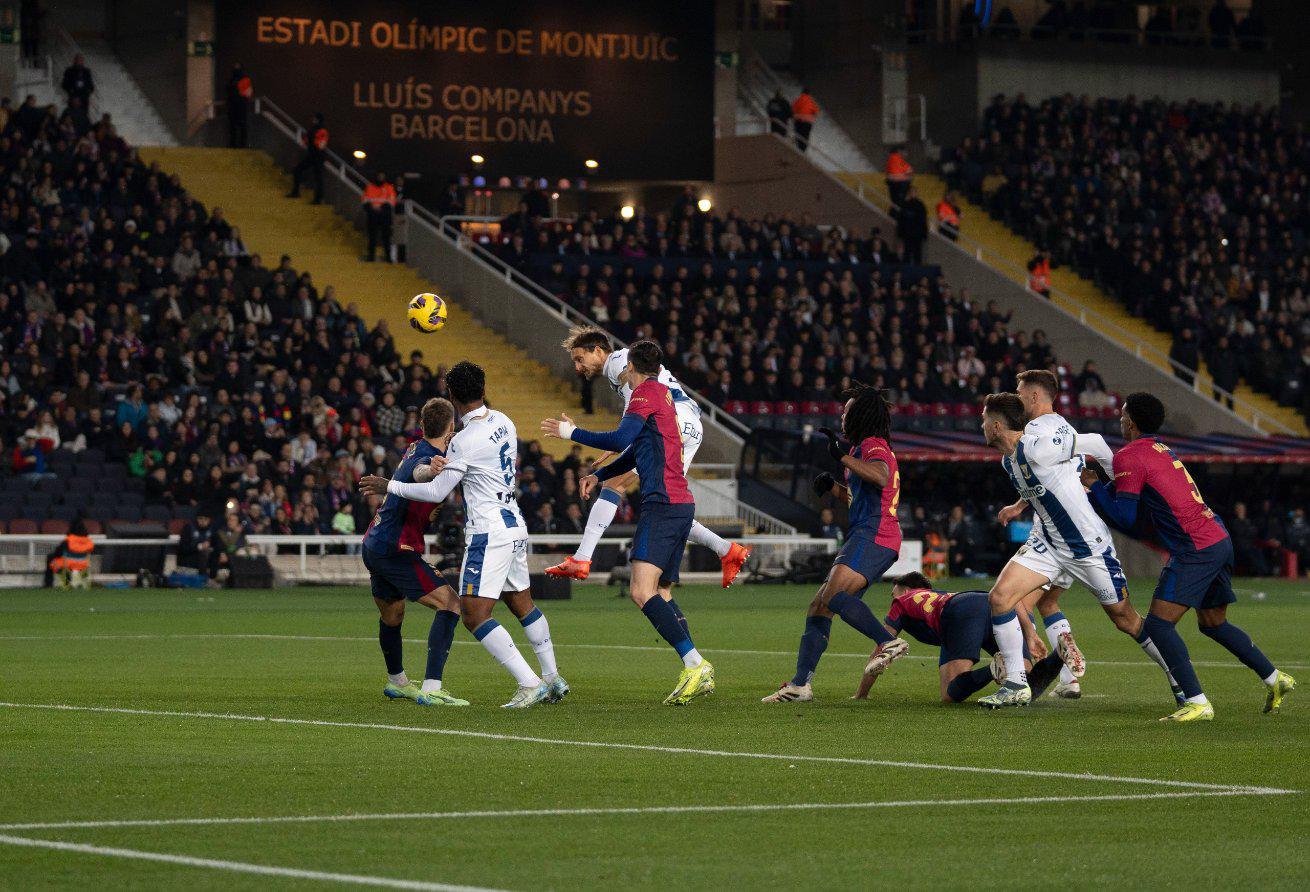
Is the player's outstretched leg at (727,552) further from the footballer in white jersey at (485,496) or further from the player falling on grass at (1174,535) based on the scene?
the player falling on grass at (1174,535)

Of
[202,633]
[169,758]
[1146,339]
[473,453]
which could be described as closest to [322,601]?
[202,633]

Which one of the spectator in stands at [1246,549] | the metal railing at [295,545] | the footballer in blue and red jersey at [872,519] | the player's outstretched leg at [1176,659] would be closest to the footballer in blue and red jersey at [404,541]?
the footballer in blue and red jersey at [872,519]

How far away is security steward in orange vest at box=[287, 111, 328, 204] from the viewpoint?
155 ft

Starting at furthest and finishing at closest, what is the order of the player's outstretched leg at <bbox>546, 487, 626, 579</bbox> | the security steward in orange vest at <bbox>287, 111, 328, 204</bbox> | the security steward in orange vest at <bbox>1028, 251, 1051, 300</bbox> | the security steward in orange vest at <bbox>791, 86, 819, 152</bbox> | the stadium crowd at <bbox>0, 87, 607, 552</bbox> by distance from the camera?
the security steward in orange vest at <bbox>791, 86, 819, 152</bbox> < the security steward in orange vest at <bbox>1028, 251, 1051, 300</bbox> < the security steward in orange vest at <bbox>287, 111, 328, 204</bbox> < the stadium crowd at <bbox>0, 87, 607, 552</bbox> < the player's outstretched leg at <bbox>546, 487, 626, 579</bbox>

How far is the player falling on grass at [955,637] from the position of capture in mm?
14477

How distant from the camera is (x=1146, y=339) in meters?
51.8

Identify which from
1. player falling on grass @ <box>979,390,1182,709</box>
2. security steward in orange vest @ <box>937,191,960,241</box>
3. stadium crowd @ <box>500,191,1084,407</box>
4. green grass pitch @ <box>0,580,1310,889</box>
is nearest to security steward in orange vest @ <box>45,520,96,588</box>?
stadium crowd @ <box>500,191,1084,407</box>

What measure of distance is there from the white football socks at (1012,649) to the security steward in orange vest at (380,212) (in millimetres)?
33175

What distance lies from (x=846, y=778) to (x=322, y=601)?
68.1 ft

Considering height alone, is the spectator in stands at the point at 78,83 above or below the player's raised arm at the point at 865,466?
above

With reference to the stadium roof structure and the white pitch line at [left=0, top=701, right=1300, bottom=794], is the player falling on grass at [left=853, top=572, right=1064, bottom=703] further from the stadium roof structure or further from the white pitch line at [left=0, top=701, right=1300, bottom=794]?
the stadium roof structure

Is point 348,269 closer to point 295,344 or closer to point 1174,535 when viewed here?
point 295,344

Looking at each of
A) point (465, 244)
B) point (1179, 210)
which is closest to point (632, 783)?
point (465, 244)

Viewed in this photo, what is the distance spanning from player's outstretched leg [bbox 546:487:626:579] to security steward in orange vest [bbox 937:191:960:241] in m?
36.2
